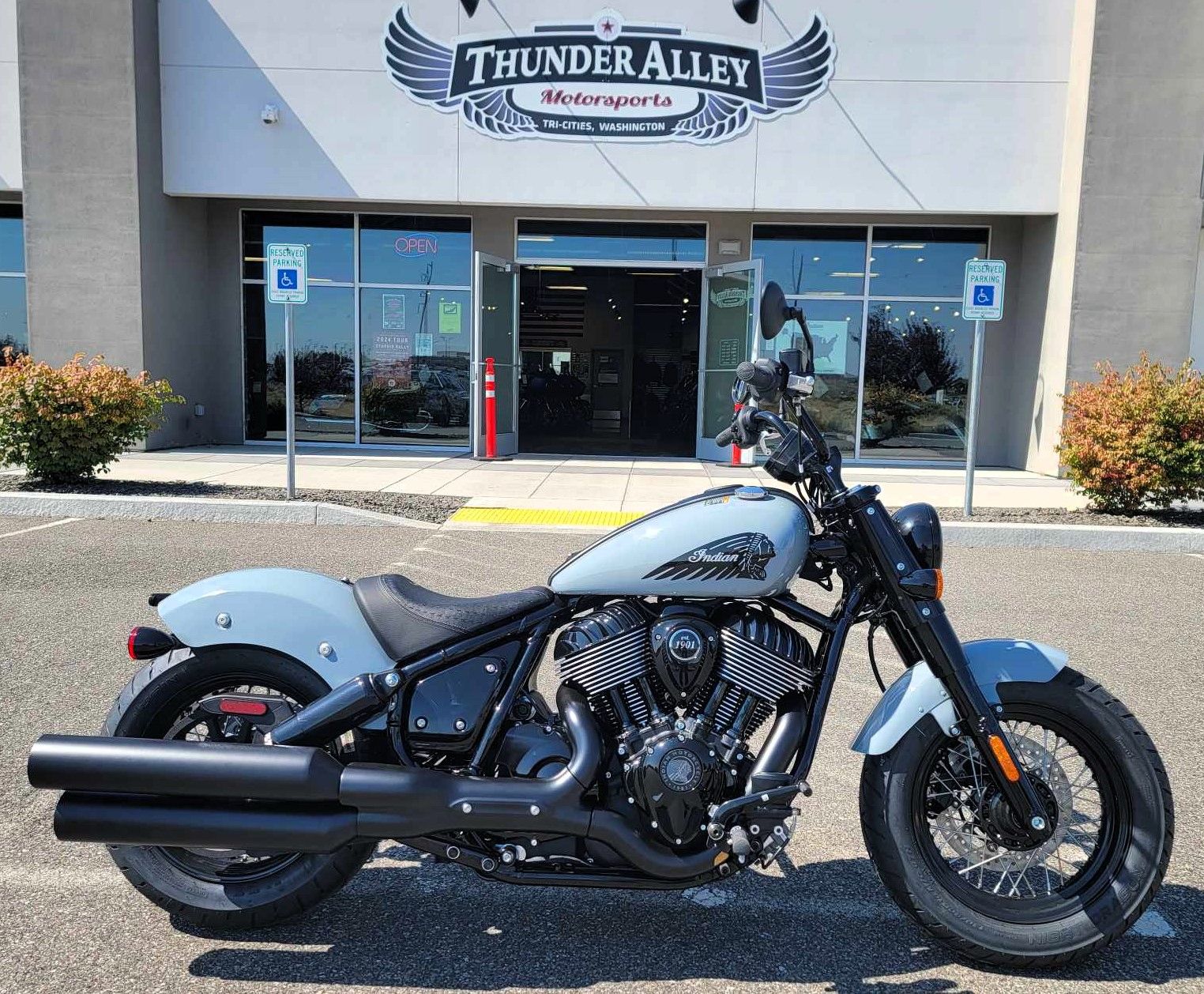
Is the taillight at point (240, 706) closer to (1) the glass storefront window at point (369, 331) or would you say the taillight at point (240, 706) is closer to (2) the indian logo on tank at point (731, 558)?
(2) the indian logo on tank at point (731, 558)

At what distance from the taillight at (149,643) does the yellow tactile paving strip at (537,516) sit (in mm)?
6422

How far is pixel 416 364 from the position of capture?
52.3ft

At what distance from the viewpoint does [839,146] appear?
13867 mm

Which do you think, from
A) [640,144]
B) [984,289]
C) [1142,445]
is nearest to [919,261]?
[640,144]

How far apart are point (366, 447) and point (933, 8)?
10913 millimetres

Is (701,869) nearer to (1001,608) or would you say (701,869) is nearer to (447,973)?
(447,973)

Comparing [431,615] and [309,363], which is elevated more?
[309,363]

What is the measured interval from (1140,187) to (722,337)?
612 cm

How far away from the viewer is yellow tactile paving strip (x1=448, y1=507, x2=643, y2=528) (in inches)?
363

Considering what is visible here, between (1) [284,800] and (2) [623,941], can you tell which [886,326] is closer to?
(2) [623,941]

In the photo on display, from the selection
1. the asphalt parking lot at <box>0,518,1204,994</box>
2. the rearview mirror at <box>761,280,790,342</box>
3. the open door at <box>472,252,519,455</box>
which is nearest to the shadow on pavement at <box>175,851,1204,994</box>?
the asphalt parking lot at <box>0,518,1204,994</box>

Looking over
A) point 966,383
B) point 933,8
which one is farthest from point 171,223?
point 966,383

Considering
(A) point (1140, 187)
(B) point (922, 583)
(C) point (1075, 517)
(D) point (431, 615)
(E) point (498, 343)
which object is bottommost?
(C) point (1075, 517)

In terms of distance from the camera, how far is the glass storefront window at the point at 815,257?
15.4m
